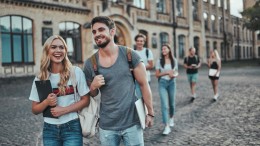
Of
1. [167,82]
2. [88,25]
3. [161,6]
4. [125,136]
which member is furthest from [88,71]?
[161,6]

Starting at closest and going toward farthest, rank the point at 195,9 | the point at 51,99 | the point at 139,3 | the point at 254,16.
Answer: the point at 51,99, the point at 139,3, the point at 254,16, the point at 195,9

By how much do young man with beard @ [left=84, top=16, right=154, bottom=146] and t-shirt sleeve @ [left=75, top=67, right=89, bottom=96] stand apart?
0.18 feet

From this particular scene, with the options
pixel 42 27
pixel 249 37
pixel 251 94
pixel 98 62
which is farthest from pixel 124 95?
pixel 249 37

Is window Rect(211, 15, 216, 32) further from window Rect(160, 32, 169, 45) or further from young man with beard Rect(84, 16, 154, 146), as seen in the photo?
young man with beard Rect(84, 16, 154, 146)

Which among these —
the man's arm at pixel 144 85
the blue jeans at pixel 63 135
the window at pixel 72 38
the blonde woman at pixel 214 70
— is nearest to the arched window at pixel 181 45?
the window at pixel 72 38

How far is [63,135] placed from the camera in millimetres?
2857

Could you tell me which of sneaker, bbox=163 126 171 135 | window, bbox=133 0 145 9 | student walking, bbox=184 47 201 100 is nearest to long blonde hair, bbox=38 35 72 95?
sneaker, bbox=163 126 171 135

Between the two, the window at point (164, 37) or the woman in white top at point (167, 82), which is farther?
the window at point (164, 37)

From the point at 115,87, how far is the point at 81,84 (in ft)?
1.09

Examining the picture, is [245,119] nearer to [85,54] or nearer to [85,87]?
[85,87]

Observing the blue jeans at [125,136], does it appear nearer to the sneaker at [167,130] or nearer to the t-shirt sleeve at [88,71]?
the t-shirt sleeve at [88,71]

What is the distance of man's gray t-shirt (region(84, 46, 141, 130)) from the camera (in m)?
2.87

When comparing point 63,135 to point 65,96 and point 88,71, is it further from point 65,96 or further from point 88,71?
A: point 88,71

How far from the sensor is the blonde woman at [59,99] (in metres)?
2.86
